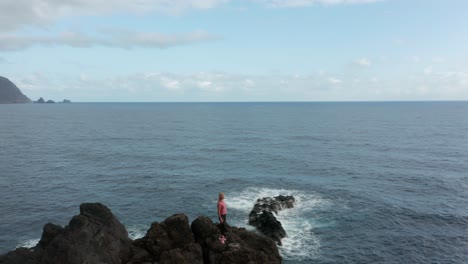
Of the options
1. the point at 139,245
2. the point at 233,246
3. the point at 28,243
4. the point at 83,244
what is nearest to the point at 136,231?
the point at 28,243

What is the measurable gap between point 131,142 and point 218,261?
275 feet

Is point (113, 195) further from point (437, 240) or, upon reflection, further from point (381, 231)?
point (437, 240)

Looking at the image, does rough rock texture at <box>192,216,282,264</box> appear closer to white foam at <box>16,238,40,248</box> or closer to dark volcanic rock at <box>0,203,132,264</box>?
dark volcanic rock at <box>0,203,132,264</box>

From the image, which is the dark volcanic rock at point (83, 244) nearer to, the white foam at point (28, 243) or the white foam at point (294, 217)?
the white foam at point (28, 243)

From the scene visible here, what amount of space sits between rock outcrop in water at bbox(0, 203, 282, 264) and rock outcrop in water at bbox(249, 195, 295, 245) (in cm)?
1158

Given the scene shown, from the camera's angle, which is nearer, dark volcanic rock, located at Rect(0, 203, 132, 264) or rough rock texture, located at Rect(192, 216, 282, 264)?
dark volcanic rock, located at Rect(0, 203, 132, 264)

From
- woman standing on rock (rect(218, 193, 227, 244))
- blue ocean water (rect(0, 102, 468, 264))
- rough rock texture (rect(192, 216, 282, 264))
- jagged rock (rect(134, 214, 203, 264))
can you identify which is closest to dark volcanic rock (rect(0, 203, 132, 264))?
jagged rock (rect(134, 214, 203, 264))

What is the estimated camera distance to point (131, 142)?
102 metres

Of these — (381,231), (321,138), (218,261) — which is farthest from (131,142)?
(218,261)

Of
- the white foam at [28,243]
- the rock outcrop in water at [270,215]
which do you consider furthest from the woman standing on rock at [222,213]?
the white foam at [28,243]

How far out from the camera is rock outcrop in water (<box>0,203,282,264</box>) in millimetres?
21953

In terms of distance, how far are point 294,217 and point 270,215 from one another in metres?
5.57

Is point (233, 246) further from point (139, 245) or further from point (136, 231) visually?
point (136, 231)

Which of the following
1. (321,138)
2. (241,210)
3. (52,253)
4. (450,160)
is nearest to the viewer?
(52,253)
